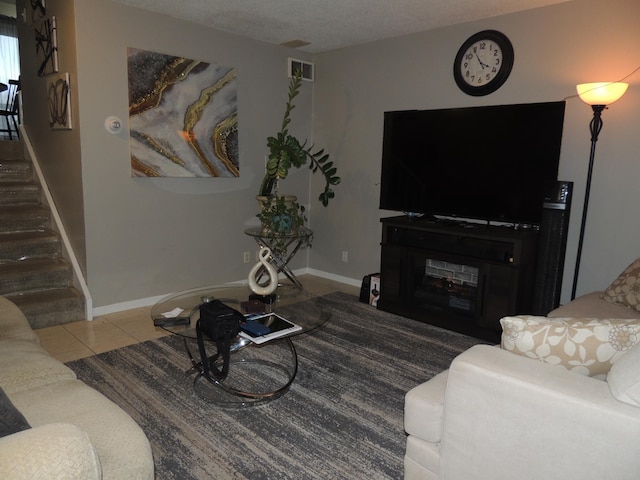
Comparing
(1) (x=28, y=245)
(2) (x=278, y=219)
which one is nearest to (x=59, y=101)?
(1) (x=28, y=245)

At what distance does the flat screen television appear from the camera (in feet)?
10.3

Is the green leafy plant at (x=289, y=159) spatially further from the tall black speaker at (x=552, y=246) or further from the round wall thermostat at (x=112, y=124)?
the tall black speaker at (x=552, y=246)

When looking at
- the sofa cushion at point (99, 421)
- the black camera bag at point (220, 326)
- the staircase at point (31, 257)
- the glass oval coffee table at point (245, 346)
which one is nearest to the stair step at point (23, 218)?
the staircase at point (31, 257)

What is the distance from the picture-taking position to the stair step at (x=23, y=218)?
3883mm

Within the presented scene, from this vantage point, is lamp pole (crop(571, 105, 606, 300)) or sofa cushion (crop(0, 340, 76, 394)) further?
lamp pole (crop(571, 105, 606, 300))

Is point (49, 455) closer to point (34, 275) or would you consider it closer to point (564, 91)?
point (34, 275)

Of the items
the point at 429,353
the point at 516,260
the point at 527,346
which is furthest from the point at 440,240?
the point at 527,346

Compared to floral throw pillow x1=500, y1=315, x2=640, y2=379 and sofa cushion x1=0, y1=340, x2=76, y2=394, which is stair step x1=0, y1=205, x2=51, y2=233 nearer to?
sofa cushion x1=0, y1=340, x2=76, y2=394

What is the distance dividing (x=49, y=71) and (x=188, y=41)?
46.9 inches

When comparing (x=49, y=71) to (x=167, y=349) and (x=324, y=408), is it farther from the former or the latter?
(x=324, y=408)

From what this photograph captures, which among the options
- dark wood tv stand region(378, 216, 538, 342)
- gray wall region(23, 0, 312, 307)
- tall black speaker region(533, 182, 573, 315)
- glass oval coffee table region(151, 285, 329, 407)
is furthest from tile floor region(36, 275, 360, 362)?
tall black speaker region(533, 182, 573, 315)

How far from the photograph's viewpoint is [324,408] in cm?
234

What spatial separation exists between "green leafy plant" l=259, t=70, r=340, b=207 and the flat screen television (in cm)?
80

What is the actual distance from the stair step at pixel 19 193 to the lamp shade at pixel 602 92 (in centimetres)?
462
